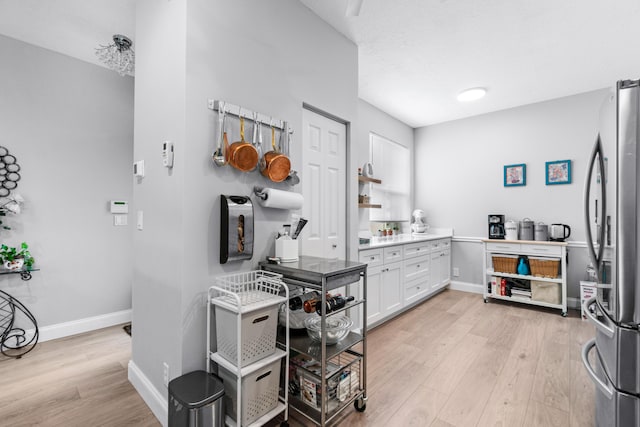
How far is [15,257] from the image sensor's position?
8.55 feet

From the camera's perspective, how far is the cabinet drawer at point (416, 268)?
3660 millimetres

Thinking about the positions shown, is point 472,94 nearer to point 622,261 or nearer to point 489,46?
point 489,46

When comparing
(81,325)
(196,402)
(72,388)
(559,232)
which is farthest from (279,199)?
(559,232)

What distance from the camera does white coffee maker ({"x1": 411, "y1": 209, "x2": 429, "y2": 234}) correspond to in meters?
4.93

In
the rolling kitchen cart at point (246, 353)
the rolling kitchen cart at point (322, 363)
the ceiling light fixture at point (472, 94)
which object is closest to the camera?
the rolling kitchen cart at point (246, 353)

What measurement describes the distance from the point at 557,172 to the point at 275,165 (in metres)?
4.16

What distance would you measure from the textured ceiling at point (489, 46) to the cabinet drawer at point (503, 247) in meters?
2.02

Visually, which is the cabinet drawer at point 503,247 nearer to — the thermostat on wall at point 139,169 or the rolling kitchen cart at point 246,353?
the rolling kitchen cart at point 246,353

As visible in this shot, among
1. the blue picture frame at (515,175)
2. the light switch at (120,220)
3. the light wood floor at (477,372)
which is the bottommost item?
the light wood floor at (477,372)

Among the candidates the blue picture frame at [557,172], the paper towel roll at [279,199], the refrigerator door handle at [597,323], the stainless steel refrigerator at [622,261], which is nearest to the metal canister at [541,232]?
the blue picture frame at [557,172]

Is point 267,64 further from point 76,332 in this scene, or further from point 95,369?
point 76,332

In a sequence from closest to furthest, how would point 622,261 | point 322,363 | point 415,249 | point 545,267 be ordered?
point 622,261, point 322,363, point 545,267, point 415,249

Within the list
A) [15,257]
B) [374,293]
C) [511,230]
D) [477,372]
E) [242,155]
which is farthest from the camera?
[511,230]

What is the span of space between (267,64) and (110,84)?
7.54ft
